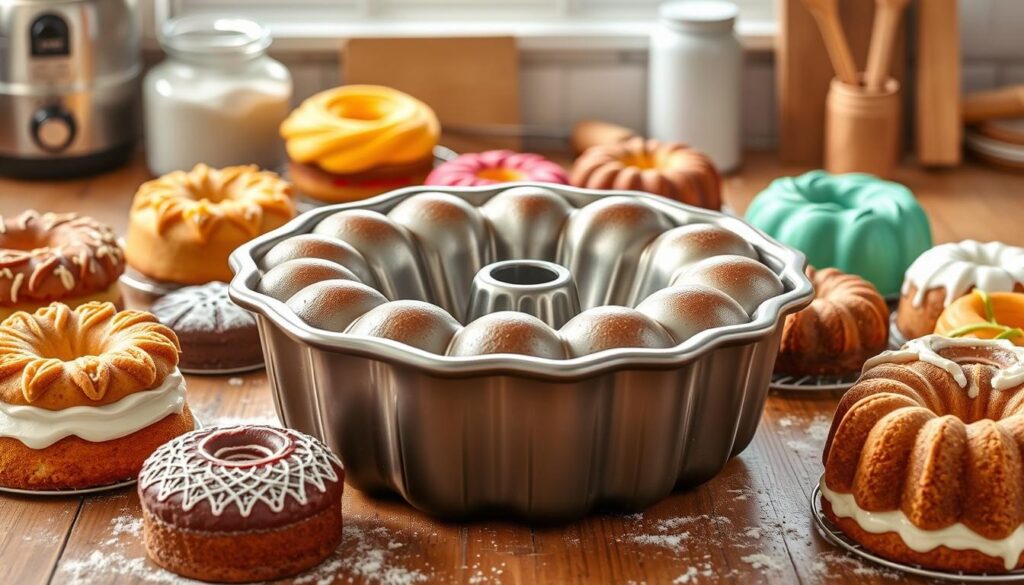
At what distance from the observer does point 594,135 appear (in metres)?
2.57

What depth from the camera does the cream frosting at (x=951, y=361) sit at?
58.3 inches

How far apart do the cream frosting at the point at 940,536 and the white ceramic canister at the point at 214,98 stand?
53.9 inches

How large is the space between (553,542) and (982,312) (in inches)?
26.0

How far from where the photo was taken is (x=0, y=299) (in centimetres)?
178

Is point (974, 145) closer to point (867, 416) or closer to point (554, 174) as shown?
point (554, 174)

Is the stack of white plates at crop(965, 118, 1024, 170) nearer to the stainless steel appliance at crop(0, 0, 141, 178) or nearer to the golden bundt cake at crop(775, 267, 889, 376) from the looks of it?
the golden bundt cake at crop(775, 267, 889, 376)

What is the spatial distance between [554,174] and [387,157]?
0.90 feet

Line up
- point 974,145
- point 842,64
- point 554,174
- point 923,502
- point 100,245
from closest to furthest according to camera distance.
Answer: point 923,502, point 100,245, point 554,174, point 842,64, point 974,145

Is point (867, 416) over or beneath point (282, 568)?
over

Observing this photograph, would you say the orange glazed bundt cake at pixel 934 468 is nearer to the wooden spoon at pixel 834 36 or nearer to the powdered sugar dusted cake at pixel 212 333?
the powdered sugar dusted cake at pixel 212 333

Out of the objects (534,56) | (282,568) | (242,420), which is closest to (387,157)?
(534,56)

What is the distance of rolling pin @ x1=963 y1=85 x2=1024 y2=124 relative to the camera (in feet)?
8.40

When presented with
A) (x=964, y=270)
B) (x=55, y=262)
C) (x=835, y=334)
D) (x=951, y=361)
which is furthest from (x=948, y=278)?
(x=55, y=262)

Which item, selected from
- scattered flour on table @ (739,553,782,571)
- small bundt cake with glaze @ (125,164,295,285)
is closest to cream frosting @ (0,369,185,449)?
small bundt cake with glaze @ (125,164,295,285)
